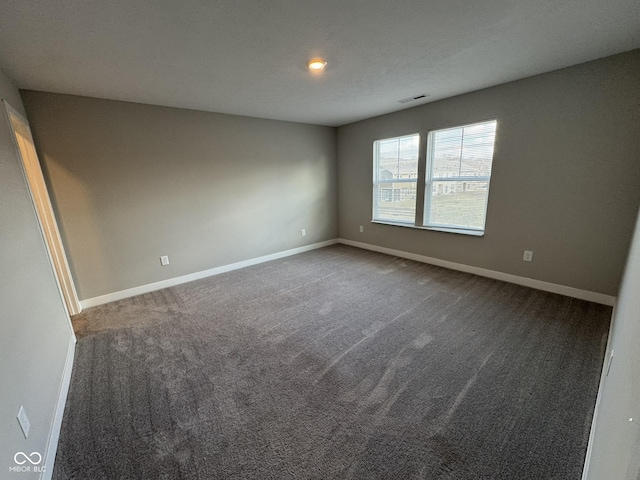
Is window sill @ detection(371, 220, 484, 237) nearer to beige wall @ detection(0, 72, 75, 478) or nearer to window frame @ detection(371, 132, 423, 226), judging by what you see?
window frame @ detection(371, 132, 423, 226)

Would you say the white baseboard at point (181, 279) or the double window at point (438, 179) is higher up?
the double window at point (438, 179)

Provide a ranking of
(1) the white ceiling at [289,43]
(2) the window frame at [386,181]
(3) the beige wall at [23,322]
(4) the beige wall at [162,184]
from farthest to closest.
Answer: (2) the window frame at [386,181]
(4) the beige wall at [162,184]
(1) the white ceiling at [289,43]
(3) the beige wall at [23,322]

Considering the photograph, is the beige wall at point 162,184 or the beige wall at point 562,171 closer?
the beige wall at point 562,171

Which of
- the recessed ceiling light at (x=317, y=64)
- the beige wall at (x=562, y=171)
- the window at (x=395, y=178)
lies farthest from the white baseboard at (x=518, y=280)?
the recessed ceiling light at (x=317, y=64)

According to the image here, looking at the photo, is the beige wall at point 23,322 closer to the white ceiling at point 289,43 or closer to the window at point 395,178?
the white ceiling at point 289,43

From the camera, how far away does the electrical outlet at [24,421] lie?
1.16m

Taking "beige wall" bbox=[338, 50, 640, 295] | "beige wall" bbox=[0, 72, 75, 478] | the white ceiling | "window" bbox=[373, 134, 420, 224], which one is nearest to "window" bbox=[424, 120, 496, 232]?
"beige wall" bbox=[338, 50, 640, 295]

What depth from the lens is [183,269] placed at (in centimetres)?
365

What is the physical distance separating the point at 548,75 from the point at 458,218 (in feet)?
5.78

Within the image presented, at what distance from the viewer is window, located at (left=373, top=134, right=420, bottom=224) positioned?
407 cm

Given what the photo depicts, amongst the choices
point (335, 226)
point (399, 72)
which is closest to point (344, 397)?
point (399, 72)

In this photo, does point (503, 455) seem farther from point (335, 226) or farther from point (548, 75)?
point (335, 226)

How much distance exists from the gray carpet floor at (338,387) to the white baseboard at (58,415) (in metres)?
0.04

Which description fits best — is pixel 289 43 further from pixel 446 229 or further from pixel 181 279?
pixel 181 279
